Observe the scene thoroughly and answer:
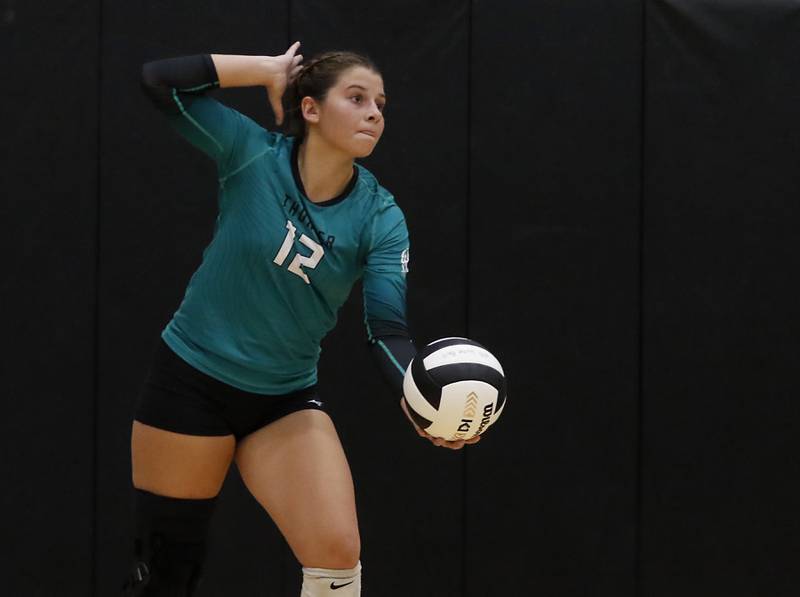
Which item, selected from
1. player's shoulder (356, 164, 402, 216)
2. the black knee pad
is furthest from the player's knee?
player's shoulder (356, 164, 402, 216)

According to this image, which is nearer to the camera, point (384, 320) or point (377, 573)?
point (384, 320)

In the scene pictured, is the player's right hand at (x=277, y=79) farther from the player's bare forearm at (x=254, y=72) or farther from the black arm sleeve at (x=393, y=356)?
the black arm sleeve at (x=393, y=356)

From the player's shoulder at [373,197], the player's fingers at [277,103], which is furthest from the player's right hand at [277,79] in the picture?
the player's shoulder at [373,197]

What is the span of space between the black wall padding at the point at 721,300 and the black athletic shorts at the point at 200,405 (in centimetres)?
198

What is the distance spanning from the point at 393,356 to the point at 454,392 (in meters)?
0.23

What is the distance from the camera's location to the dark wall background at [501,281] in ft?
13.0

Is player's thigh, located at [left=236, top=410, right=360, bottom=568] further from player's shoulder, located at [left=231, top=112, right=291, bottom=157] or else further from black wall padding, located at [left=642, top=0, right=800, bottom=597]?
black wall padding, located at [left=642, top=0, right=800, bottom=597]

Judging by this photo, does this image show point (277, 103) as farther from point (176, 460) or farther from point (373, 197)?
point (176, 460)

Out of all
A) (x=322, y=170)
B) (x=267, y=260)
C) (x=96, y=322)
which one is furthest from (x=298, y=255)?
(x=96, y=322)

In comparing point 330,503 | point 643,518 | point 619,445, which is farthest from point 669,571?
point 330,503

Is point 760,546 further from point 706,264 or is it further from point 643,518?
point 706,264

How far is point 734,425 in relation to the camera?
4129mm

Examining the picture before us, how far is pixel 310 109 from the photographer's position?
2645 mm

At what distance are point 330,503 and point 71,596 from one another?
1.97 meters
